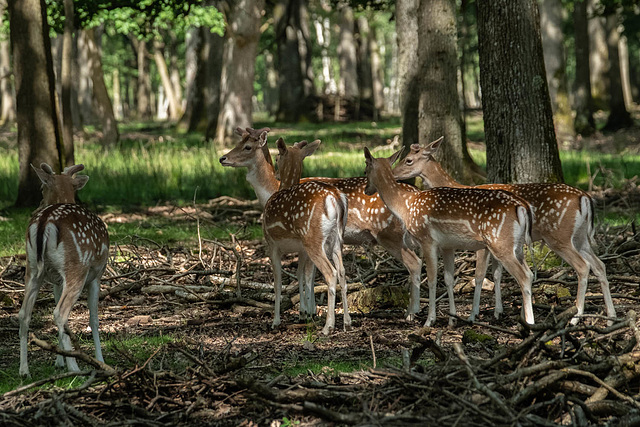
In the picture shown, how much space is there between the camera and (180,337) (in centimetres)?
723

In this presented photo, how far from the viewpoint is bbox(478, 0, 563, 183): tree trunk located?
9352 millimetres

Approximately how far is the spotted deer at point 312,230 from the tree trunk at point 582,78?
21.2 metres

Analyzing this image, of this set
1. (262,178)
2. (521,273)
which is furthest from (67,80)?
(521,273)

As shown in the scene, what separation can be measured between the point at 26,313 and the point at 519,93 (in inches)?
226

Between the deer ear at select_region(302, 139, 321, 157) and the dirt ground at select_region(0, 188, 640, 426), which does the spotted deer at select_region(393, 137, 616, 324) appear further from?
the deer ear at select_region(302, 139, 321, 157)

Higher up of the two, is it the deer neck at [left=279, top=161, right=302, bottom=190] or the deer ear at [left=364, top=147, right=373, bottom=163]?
the deer ear at [left=364, top=147, right=373, bottom=163]

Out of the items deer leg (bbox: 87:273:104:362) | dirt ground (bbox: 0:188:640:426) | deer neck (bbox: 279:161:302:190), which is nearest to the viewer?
dirt ground (bbox: 0:188:640:426)

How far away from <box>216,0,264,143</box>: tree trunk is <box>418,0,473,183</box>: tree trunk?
9.26 m

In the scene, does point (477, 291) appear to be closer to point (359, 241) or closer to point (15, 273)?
point (359, 241)

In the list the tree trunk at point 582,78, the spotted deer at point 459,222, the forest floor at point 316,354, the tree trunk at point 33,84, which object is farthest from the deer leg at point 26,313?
the tree trunk at point 582,78

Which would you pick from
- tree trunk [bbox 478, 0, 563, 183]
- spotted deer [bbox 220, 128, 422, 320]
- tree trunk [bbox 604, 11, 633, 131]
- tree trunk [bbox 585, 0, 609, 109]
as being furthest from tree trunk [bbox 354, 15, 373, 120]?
spotted deer [bbox 220, 128, 422, 320]

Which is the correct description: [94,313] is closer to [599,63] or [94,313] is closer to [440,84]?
[440,84]

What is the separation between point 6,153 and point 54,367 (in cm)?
1465

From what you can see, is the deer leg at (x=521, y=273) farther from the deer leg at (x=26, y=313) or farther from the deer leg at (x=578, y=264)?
the deer leg at (x=26, y=313)
